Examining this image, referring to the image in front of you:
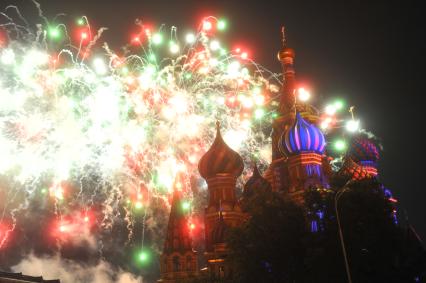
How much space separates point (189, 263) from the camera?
40.8 metres

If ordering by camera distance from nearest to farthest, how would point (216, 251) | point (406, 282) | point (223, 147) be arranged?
point (406, 282) → point (216, 251) → point (223, 147)

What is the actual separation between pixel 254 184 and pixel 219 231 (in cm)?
841

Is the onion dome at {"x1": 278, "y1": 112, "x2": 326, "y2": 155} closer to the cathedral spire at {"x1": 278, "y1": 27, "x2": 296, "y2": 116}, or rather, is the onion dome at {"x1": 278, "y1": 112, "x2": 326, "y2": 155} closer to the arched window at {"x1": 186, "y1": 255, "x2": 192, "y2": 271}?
the cathedral spire at {"x1": 278, "y1": 27, "x2": 296, "y2": 116}

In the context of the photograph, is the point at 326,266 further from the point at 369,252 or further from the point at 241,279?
the point at 241,279

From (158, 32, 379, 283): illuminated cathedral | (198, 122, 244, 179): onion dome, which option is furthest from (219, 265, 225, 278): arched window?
(198, 122, 244, 179): onion dome

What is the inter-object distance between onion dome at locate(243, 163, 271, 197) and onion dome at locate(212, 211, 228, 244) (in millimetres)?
6265

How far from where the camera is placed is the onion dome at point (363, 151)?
50969 millimetres

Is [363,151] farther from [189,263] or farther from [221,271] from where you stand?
[189,263]

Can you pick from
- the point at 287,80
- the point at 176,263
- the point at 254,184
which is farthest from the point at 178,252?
the point at 287,80

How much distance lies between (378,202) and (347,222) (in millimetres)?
2144

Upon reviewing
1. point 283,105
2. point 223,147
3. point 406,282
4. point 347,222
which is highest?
point 283,105

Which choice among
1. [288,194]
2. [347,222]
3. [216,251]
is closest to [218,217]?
[216,251]

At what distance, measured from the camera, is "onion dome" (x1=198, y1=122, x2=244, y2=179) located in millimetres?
44312

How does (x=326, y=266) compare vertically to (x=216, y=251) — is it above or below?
below
